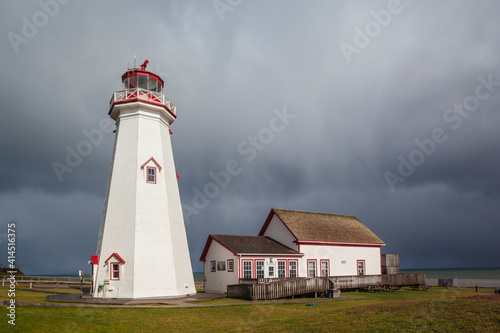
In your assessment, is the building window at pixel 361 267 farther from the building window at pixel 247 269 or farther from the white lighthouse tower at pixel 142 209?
the white lighthouse tower at pixel 142 209

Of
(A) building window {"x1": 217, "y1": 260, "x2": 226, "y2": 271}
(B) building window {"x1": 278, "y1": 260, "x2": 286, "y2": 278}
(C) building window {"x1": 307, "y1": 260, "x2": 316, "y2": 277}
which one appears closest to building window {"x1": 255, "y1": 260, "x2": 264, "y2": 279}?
(B) building window {"x1": 278, "y1": 260, "x2": 286, "y2": 278}

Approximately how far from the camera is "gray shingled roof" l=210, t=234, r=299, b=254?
27.1 m

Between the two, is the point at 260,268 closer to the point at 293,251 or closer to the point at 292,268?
the point at 292,268

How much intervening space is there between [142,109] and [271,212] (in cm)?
1439

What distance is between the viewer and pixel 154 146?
77.4 feet

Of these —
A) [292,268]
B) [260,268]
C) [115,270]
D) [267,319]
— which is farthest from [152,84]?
[292,268]

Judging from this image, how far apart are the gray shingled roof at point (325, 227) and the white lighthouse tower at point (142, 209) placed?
10.4 m

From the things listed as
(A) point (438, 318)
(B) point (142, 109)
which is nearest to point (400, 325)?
(A) point (438, 318)

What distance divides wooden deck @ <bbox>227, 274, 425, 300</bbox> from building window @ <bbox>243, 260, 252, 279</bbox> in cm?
76

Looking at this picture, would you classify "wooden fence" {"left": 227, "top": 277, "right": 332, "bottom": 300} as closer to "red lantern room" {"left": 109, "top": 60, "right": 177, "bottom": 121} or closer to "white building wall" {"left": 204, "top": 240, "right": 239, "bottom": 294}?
"white building wall" {"left": 204, "top": 240, "right": 239, "bottom": 294}

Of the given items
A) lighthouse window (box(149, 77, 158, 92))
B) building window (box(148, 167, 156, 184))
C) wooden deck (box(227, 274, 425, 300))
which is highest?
lighthouse window (box(149, 77, 158, 92))

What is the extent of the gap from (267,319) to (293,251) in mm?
15314

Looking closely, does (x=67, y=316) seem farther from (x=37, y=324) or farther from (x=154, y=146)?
(x=154, y=146)

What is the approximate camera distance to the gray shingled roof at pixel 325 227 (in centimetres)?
3120
